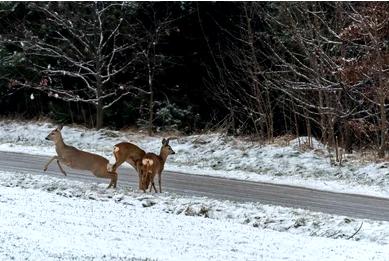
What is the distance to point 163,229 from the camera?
11.1m

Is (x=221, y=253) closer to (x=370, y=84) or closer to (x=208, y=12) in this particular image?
(x=370, y=84)

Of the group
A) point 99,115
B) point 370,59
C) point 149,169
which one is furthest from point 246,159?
point 99,115

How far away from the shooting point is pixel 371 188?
17.3m

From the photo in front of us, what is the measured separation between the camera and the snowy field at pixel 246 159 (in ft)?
59.9

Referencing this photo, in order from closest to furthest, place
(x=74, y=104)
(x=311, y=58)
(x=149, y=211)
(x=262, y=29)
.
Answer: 1. (x=149, y=211)
2. (x=311, y=58)
3. (x=262, y=29)
4. (x=74, y=104)

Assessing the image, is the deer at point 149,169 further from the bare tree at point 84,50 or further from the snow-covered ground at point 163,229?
the bare tree at point 84,50

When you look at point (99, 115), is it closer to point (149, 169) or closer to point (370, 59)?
point (370, 59)

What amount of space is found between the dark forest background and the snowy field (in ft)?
5.75

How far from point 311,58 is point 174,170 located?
6.44 m

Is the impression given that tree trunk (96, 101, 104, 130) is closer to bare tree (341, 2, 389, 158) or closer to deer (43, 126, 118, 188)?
bare tree (341, 2, 389, 158)

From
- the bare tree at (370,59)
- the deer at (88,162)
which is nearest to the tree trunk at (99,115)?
the bare tree at (370,59)

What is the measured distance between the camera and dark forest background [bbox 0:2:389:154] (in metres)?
23.1

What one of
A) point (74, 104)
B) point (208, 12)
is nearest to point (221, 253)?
point (208, 12)

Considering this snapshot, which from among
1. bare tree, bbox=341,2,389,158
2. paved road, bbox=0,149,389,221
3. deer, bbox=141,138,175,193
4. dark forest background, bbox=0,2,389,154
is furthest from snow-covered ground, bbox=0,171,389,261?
dark forest background, bbox=0,2,389,154
